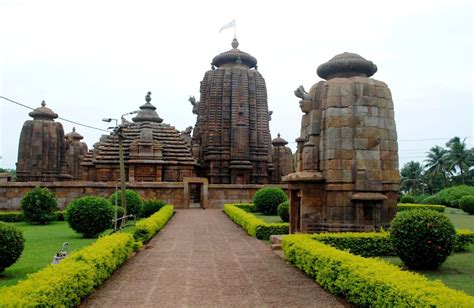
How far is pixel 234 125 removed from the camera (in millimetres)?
34531

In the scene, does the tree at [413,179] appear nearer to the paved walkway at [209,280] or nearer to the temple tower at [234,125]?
the temple tower at [234,125]

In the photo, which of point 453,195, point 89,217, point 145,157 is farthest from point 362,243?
point 453,195

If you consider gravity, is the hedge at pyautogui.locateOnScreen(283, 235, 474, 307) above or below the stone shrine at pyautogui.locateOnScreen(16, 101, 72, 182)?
below

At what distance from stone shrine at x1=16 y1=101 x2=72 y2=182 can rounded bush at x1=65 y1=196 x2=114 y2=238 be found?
827 inches

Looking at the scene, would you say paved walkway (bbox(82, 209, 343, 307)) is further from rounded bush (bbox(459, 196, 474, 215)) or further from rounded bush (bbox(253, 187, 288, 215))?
rounded bush (bbox(459, 196, 474, 215))

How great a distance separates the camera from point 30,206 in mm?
20234

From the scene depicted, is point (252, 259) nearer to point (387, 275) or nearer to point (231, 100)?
point (387, 275)

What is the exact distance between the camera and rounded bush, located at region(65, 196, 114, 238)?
47.0ft

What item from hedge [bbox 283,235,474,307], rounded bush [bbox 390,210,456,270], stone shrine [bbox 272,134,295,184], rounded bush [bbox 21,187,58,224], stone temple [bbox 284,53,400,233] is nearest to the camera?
hedge [bbox 283,235,474,307]

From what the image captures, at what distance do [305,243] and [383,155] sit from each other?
4.64 meters

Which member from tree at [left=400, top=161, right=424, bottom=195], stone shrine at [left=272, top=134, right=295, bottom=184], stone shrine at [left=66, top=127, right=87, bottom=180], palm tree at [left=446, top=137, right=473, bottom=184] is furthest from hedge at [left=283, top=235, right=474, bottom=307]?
tree at [left=400, top=161, right=424, bottom=195]

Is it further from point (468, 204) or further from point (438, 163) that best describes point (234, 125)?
point (438, 163)

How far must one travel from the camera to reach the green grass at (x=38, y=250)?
8440mm

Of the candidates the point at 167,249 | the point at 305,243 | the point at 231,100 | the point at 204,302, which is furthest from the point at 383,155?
the point at 231,100
